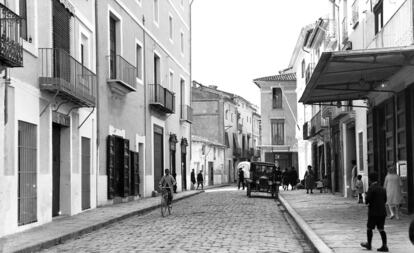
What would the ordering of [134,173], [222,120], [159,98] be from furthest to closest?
[222,120] → [159,98] → [134,173]

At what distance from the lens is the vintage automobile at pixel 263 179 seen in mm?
30984

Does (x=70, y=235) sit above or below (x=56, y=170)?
below

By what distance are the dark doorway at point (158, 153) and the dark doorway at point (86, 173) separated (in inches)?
411

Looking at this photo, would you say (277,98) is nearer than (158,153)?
No

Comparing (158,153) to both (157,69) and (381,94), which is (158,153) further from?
(381,94)

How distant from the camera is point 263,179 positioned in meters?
31.0

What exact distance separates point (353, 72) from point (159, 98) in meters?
15.0

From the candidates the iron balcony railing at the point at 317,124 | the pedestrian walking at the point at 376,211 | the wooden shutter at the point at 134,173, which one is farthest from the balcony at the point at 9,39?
the iron balcony railing at the point at 317,124

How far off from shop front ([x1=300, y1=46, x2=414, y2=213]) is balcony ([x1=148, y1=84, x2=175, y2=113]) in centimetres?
1034

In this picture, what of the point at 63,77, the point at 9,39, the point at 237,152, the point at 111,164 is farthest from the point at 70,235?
the point at 237,152

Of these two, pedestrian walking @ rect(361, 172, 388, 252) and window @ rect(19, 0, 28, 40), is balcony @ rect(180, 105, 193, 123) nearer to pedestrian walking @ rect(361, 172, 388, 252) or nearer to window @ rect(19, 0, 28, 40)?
window @ rect(19, 0, 28, 40)

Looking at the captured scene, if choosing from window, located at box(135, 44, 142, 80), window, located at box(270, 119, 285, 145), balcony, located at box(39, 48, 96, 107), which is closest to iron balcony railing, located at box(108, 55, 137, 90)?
window, located at box(135, 44, 142, 80)

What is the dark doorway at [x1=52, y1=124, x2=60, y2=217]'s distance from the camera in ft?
59.2

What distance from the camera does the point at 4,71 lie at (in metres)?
13.4
